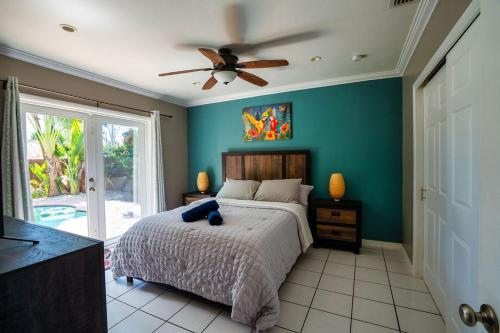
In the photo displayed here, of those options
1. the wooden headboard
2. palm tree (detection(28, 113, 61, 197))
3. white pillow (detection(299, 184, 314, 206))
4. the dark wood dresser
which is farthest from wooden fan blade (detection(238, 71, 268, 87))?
palm tree (detection(28, 113, 61, 197))

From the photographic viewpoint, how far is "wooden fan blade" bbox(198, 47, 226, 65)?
6.43ft

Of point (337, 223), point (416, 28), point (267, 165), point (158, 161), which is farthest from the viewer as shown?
point (158, 161)

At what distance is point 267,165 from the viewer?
150 inches

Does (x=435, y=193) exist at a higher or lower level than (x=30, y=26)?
lower

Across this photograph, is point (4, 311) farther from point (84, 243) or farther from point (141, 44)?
point (141, 44)

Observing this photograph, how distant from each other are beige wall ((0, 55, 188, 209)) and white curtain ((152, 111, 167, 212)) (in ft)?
0.84

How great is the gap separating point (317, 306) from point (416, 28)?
265 cm

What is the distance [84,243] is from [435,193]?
252cm

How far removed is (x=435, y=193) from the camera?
1938 millimetres

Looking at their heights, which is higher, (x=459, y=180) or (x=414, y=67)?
(x=414, y=67)

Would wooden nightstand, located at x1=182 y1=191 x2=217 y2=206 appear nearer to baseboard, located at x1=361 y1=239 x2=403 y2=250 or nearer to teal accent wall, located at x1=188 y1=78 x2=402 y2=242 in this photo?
teal accent wall, located at x1=188 y1=78 x2=402 y2=242

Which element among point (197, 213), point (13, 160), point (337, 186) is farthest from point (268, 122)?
point (13, 160)

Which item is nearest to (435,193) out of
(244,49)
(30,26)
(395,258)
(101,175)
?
(395,258)

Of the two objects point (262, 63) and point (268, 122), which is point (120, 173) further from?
point (262, 63)
